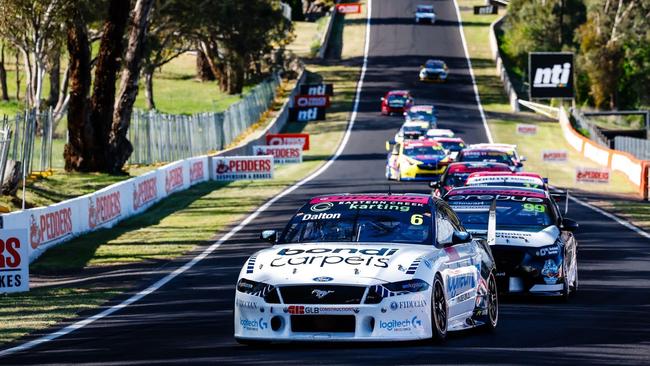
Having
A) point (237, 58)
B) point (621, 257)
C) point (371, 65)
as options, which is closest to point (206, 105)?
point (237, 58)

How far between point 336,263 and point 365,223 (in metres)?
1.14

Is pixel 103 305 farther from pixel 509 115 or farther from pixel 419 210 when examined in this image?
pixel 509 115

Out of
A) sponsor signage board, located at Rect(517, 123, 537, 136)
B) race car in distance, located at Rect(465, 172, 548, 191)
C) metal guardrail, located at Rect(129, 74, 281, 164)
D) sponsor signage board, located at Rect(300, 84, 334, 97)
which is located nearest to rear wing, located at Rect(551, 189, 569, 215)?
race car in distance, located at Rect(465, 172, 548, 191)

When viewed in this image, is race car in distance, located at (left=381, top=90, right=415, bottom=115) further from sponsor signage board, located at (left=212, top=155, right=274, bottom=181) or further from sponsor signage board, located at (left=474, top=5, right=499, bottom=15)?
sponsor signage board, located at (left=474, top=5, right=499, bottom=15)

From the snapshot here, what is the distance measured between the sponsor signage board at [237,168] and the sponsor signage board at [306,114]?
2935 centimetres

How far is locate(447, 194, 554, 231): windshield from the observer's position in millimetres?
18391

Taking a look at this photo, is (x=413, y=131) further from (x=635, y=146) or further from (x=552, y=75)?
(x=552, y=75)

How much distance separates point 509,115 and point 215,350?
248ft

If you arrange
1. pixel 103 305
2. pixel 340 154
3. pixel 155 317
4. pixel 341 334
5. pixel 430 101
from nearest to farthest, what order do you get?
pixel 341 334 < pixel 155 317 < pixel 103 305 < pixel 340 154 < pixel 430 101

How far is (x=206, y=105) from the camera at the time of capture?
9381 cm

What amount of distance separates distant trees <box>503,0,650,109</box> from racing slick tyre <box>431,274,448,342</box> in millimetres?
95608

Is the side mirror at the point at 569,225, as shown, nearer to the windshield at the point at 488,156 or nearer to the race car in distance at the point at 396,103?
the windshield at the point at 488,156

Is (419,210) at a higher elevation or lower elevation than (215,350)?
higher

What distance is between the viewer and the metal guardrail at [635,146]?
64375 millimetres
